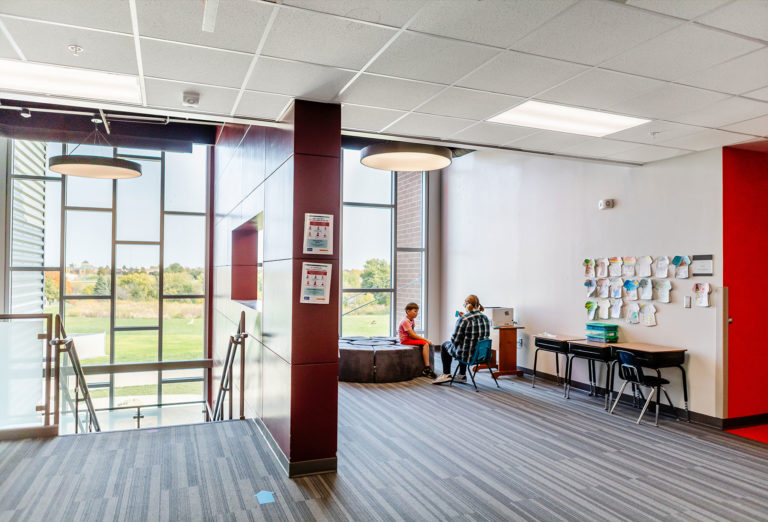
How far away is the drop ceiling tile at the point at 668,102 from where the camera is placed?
3818 millimetres

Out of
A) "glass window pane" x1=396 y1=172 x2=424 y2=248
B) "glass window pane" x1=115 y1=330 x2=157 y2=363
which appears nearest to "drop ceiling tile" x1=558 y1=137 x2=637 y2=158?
"glass window pane" x1=396 y1=172 x2=424 y2=248

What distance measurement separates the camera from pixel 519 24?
284 centimetres

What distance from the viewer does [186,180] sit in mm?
10102

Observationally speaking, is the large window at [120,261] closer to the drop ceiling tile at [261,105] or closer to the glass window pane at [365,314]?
the glass window pane at [365,314]

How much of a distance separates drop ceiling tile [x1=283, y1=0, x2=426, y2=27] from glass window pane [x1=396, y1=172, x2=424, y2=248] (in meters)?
7.85

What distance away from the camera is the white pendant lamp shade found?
655 cm

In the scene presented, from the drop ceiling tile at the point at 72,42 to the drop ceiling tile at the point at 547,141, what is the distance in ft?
11.6

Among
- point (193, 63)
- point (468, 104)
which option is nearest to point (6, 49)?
point (193, 63)

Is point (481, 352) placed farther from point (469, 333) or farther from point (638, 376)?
point (638, 376)

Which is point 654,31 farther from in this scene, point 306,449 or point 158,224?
point 158,224

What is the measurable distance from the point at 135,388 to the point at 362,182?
5760 mm

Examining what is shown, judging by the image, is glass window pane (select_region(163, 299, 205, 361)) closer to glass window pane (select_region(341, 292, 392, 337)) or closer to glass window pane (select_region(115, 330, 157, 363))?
glass window pane (select_region(115, 330, 157, 363))

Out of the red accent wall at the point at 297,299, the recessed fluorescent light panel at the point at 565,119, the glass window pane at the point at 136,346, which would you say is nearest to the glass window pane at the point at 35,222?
the glass window pane at the point at 136,346

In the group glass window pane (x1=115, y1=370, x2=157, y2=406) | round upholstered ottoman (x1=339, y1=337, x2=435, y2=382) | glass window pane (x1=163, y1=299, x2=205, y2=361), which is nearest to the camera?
round upholstered ottoman (x1=339, y1=337, x2=435, y2=382)
